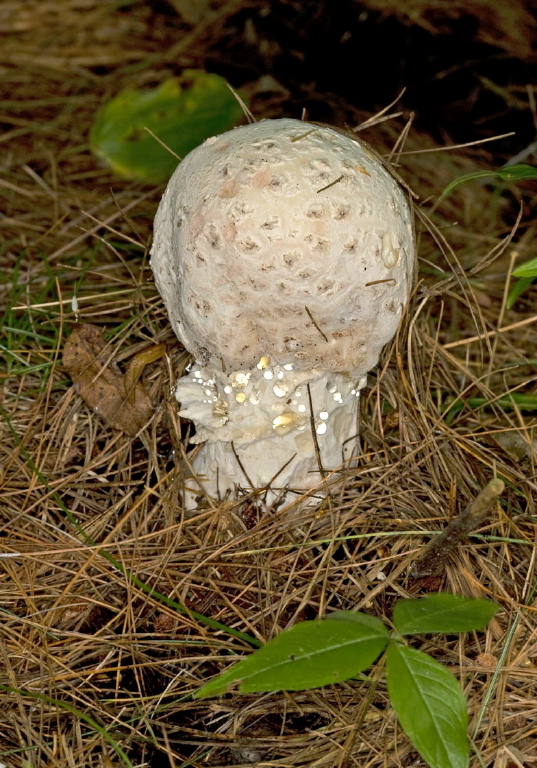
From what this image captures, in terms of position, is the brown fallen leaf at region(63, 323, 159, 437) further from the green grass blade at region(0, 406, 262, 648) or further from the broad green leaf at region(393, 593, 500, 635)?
the broad green leaf at region(393, 593, 500, 635)

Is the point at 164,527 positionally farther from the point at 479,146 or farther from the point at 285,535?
the point at 479,146

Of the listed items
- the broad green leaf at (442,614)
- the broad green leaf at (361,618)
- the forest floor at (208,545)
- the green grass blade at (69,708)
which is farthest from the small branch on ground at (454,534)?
the green grass blade at (69,708)

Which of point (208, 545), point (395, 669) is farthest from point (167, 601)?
point (395, 669)

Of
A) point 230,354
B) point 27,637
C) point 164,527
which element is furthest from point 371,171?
point 27,637

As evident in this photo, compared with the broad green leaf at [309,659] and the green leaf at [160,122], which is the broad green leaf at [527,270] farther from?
the green leaf at [160,122]

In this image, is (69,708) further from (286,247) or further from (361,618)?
(286,247)

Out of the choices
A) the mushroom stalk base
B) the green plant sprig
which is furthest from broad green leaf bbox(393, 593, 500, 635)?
the mushroom stalk base
